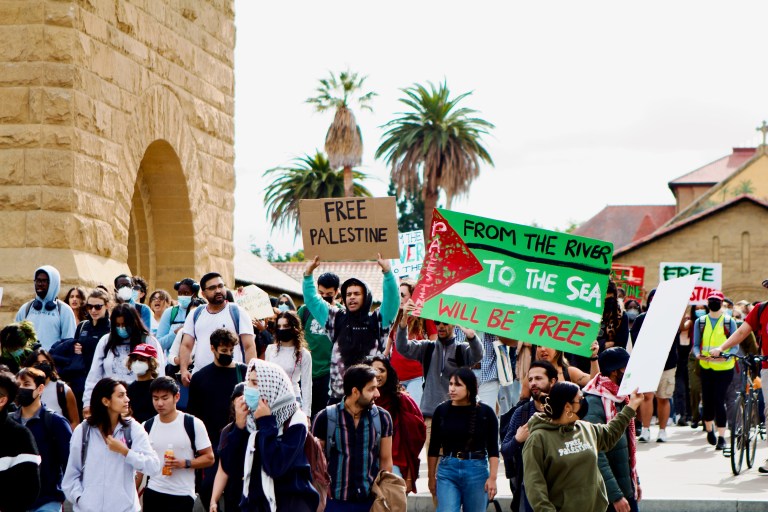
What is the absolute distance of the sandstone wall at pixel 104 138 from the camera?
14820 mm

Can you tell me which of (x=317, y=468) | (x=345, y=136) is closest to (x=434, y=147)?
(x=345, y=136)

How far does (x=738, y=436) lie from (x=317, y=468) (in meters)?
6.77

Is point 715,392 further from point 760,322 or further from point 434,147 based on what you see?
point 434,147

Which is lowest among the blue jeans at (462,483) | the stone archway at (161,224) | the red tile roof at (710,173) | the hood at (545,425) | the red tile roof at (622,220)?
the blue jeans at (462,483)

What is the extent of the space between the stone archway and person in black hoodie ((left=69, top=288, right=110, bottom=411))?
6.85 meters

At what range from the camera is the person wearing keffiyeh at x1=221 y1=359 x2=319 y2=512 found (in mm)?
7465

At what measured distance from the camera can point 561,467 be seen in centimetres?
765

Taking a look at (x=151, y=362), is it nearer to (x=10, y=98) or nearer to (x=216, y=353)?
(x=216, y=353)

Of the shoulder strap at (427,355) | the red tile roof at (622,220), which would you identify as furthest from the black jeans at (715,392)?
the red tile roof at (622,220)

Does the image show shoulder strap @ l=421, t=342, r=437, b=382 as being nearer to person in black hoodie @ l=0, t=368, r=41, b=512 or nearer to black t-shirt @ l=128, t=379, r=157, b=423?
black t-shirt @ l=128, t=379, r=157, b=423

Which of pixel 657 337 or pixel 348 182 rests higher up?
pixel 348 182

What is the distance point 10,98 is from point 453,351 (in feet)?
21.4

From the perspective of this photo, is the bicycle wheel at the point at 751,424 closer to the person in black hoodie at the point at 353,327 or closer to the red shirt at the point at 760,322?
the red shirt at the point at 760,322

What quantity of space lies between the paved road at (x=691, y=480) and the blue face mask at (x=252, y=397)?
4346 mm
